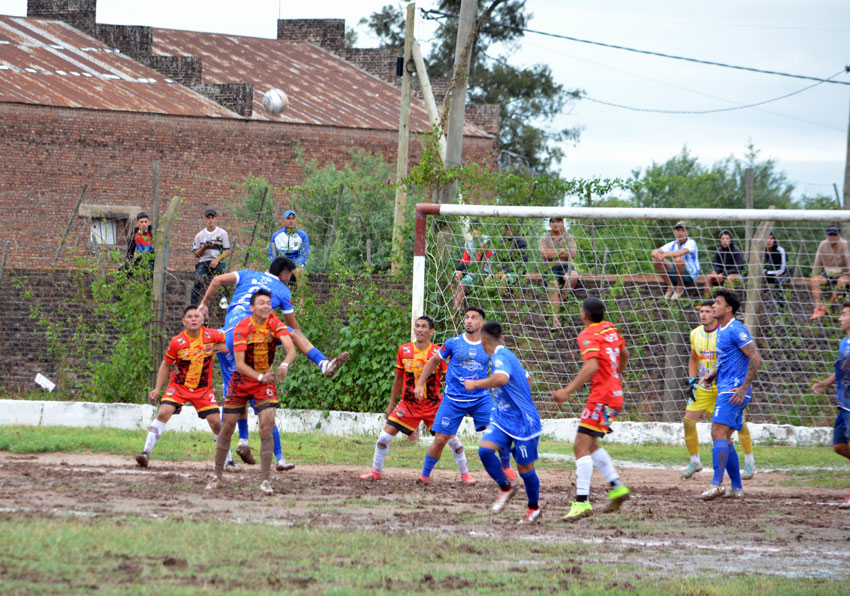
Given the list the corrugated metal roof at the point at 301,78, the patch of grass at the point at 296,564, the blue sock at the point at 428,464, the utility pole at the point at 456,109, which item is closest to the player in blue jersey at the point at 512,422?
the patch of grass at the point at 296,564

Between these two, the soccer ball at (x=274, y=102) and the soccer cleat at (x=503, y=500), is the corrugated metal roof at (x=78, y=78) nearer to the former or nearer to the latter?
the soccer ball at (x=274, y=102)

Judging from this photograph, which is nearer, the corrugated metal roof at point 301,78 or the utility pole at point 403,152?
the utility pole at point 403,152

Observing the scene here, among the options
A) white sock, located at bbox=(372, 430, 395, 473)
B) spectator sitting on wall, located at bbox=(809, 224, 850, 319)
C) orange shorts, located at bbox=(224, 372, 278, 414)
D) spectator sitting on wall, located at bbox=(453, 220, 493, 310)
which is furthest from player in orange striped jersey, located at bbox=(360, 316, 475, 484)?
spectator sitting on wall, located at bbox=(809, 224, 850, 319)

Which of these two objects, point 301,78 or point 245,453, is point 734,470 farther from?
point 301,78

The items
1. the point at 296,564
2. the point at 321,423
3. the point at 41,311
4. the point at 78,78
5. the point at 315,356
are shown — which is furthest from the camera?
the point at 78,78

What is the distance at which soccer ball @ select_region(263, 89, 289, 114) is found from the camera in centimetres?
3359

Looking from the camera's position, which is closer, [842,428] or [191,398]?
[842,428]

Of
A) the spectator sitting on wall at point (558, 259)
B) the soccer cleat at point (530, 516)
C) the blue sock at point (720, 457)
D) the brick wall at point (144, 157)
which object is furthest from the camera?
the brick wall at point (144, 157)

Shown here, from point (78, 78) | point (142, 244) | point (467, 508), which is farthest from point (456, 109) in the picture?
point (78, 78)

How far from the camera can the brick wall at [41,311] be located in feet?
57.4

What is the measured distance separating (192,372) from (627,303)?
714 cm

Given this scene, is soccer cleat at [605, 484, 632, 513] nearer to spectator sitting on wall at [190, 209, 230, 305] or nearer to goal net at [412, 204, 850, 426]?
goal net at [412, 204, 850, 426]

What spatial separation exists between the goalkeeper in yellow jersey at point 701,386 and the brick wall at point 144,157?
17796mm

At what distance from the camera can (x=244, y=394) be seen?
10.1 m
